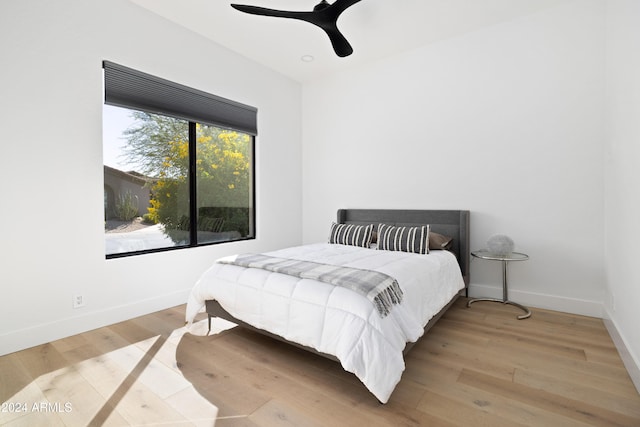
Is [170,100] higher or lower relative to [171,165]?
higher

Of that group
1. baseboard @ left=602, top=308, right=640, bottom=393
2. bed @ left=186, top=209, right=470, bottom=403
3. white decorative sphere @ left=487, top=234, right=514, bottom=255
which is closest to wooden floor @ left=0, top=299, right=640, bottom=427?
baseboard @ left=602, top=308, right=640, bottom=393

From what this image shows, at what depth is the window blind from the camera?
288cm

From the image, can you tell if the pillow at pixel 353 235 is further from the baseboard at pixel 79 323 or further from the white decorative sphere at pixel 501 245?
the baseboard at pixel 79 323

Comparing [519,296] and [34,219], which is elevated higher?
[34,219]

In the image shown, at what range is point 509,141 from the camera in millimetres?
3334

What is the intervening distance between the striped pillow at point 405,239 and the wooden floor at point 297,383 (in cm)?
84

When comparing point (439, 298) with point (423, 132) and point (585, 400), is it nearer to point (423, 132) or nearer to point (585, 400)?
point (585, 400)

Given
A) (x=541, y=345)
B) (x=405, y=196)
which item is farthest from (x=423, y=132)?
(x=541, y=345)

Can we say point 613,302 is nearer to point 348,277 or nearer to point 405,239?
point 405,239

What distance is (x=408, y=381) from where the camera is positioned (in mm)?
1945

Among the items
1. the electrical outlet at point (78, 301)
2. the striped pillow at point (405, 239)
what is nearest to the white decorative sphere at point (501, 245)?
the striped pillow at point (405, 239)

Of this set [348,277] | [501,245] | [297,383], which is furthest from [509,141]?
[297,383]

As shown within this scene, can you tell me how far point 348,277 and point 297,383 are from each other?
2.31 feet

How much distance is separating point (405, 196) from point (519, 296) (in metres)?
→ 1.62
